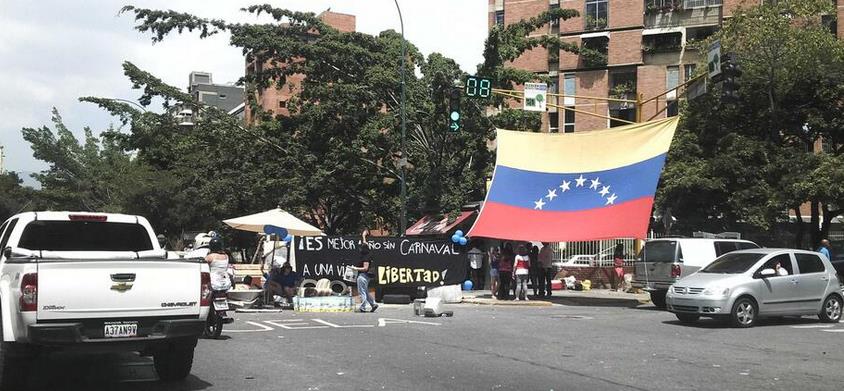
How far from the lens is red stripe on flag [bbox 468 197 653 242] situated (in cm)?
2112

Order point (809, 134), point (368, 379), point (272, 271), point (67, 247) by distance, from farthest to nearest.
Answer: point (809, 134), point (272, 271), point (67, 247), point (368, 379)

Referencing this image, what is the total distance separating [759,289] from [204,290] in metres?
11.8

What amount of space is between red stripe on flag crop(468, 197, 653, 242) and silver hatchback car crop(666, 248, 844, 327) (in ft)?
13.9

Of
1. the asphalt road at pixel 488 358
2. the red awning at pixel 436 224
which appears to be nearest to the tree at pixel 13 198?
the red awning at pixel 436 224

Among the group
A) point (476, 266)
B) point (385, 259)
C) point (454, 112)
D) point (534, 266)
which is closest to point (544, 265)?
point (534, 266)

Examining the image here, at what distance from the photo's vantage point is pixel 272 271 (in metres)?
20.8

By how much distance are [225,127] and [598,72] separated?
32773 mm

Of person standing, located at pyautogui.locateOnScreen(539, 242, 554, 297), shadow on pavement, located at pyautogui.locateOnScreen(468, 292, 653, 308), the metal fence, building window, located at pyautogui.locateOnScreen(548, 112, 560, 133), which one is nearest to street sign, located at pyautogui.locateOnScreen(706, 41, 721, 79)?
shadow on pavement, located at pyautogui.locateOnScreen(468, 292, 653, 308)

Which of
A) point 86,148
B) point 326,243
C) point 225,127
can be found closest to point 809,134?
point 326,243

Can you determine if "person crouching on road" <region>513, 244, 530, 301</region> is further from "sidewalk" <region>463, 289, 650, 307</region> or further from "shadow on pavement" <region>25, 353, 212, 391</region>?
"shadow on pavement" <region>25, 353, 212, 391</region>

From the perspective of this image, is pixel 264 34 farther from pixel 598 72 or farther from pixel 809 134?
pixel 598 72

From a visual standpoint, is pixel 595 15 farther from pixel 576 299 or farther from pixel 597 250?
pixel 576 299

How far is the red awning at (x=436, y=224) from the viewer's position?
3241 cm

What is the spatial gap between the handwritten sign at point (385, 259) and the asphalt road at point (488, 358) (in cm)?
520
